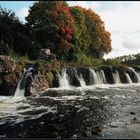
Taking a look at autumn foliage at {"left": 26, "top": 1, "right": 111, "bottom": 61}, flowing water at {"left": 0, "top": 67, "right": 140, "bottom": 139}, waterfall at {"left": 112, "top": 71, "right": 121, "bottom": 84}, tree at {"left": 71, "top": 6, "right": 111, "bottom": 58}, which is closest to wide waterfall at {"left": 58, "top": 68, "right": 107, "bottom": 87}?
waterfall at {"left": 112, "top": 71, "right": 121, "bottom": 84}

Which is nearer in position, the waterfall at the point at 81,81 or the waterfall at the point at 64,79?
Answer: the waterfall at the point at 64,79

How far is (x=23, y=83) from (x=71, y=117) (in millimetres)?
8854

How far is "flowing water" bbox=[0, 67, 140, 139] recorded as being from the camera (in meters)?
10.5

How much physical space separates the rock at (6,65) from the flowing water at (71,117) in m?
2.82

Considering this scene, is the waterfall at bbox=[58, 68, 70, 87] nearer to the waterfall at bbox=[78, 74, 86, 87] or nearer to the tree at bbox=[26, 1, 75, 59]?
the waterfall at bbox=[78, 74, 86, 87]

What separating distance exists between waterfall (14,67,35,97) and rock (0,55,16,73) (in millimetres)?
915

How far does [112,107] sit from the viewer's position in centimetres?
1467

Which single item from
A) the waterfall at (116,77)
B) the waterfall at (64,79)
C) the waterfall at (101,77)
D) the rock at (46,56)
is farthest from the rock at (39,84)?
the waterfall at (116,77)

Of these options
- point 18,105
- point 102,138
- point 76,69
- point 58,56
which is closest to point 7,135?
point 102,138

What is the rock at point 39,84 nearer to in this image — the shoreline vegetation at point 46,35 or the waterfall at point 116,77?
the shoreline vegetation at point 46,35

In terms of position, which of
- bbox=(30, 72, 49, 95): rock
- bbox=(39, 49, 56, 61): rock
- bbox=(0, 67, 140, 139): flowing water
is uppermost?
bbox=(39, 49, 56, 61): rock

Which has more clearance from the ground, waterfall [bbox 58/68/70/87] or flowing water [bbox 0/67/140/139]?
waterfall [bbox 58/68/70/87]

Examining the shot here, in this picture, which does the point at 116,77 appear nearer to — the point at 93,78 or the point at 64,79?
the point at 93,78

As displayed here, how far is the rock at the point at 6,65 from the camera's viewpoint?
20.5 meters
